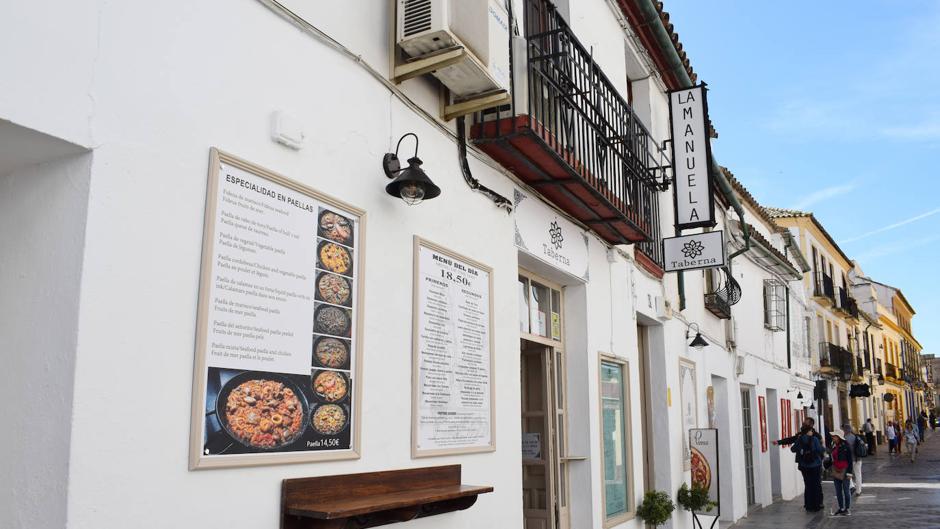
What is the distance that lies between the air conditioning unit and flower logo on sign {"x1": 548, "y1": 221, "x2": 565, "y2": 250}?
6.86ft

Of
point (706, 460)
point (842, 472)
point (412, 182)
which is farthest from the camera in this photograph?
Result: point (842, 472)

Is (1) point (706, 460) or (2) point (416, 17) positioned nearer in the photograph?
(2) point (416, 17)

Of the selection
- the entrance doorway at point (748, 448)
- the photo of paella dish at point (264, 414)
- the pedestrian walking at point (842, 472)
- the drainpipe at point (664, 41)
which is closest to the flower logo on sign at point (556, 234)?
the photo of paella dish at point (264, 414)

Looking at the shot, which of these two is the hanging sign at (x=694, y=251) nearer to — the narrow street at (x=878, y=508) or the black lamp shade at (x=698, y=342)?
the black lamp shade at (x=698, y=342)

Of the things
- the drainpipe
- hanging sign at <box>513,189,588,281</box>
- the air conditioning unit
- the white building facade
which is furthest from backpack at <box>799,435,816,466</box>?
the air conditioning unit

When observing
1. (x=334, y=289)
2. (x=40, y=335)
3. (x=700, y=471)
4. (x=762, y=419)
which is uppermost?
(x=334, y=289)

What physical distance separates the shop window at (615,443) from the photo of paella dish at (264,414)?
481 centimetres

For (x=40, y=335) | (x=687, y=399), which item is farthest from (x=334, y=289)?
(x=687, y=399)

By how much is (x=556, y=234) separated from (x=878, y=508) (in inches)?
470

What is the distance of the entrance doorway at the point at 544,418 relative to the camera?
712cm

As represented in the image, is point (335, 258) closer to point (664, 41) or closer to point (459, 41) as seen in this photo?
point (459, 41)

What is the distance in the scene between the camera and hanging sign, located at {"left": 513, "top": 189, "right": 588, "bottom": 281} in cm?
622

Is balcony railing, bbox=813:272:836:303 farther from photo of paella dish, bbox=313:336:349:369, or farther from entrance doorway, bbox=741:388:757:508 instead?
photo of paella dish, bbox=313:336:349:369

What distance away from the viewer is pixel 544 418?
7.23 meters
